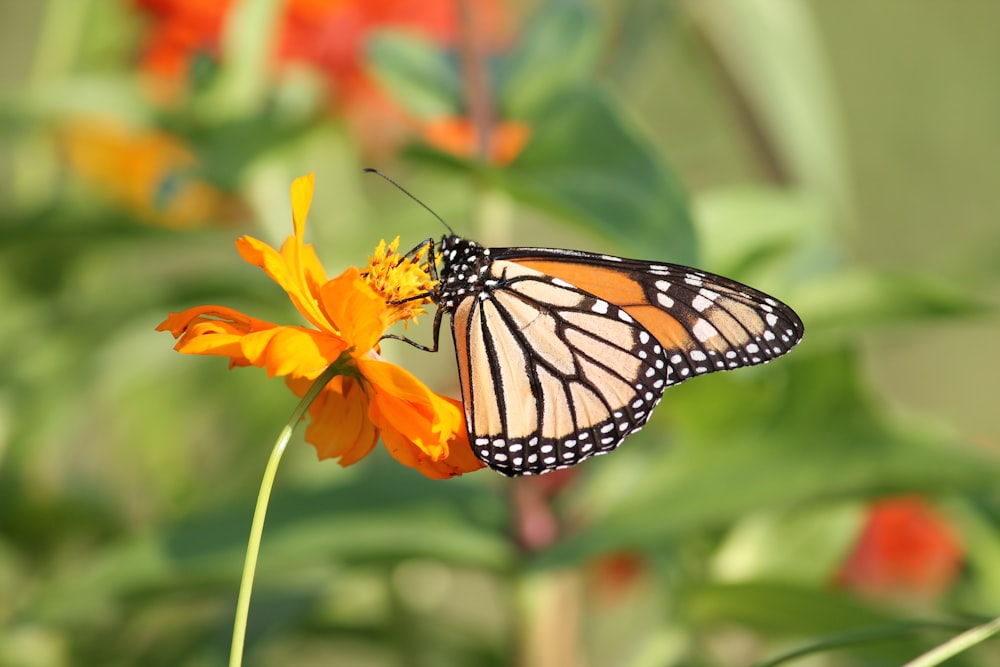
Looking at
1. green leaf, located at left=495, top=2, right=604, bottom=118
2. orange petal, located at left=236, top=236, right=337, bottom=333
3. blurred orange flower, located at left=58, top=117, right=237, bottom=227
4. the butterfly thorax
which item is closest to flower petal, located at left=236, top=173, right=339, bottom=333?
orange petal, located at left=236, top=236, right=337, bottom=333

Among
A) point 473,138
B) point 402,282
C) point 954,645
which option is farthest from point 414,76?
point 954,645

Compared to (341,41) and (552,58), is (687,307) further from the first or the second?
(341,41)

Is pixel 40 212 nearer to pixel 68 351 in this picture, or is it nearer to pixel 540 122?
pixel 68 351

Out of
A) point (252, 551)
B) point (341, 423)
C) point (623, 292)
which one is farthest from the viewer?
point (623, 292)

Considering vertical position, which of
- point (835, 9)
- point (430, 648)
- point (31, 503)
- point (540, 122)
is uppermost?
point (835, 9)

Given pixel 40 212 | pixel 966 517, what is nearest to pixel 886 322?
pixel 966 517
